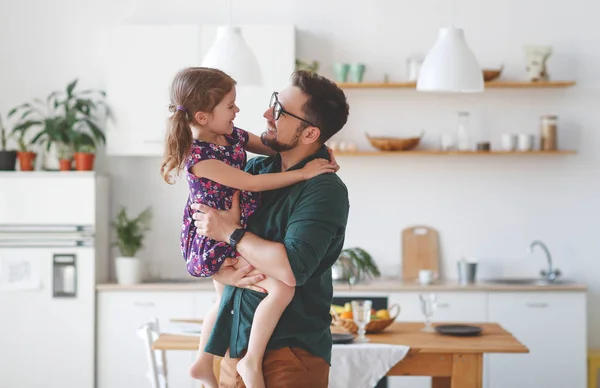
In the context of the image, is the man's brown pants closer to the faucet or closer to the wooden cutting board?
the wooden cutting board

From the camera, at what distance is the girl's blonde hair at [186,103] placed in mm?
2424

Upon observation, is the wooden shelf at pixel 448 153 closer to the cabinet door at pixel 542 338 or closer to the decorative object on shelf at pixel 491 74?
the decorative object on shelf at pixel 491 74

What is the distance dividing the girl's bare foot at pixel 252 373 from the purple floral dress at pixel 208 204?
274mm

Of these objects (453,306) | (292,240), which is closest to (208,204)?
(292,240)

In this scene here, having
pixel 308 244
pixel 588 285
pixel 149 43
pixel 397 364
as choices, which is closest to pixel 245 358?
pixel 308 244

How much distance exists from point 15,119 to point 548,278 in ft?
12.3

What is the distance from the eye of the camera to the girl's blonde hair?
7.95 feet

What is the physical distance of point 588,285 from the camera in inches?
231

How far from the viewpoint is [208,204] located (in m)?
2.49

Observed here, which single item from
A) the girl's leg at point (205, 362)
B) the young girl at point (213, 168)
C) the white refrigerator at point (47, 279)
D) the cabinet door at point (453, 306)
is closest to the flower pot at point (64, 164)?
the white refrigerator at point (47, 279)

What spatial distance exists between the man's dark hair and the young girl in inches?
4.5

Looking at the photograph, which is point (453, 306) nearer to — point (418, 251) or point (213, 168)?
point (418, 251)

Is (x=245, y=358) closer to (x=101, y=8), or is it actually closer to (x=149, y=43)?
(x=149, y=43)

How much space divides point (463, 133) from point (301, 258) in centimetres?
374
